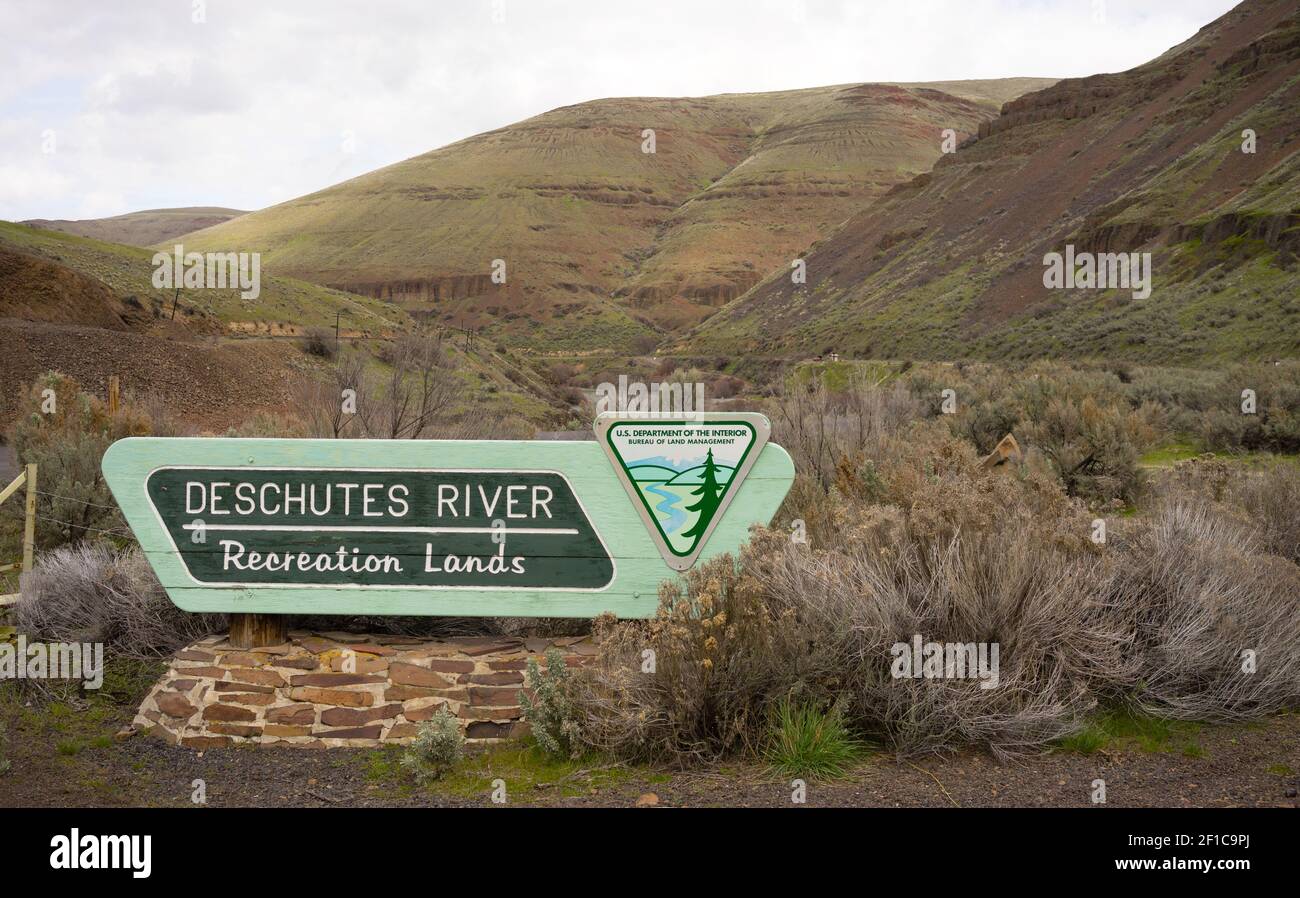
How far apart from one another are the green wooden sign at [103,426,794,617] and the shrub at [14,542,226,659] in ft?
2.47

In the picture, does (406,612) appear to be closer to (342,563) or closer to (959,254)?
(342,563)

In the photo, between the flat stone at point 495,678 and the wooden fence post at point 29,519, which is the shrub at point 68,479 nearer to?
the wooden fence post at point 29,519

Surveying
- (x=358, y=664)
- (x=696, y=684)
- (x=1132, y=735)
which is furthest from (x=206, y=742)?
(x=1132, y=735)

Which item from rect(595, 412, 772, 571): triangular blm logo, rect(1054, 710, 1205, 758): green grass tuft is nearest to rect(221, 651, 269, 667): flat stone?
rect(595, 412, 772, 571): triangular blm logo

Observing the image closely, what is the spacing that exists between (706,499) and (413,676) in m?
1.74

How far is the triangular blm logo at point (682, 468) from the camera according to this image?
522 cm

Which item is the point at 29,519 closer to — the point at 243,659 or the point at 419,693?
the point at 243,659

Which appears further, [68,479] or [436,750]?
[68,479]

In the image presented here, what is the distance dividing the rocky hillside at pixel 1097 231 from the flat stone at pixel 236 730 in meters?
26.8

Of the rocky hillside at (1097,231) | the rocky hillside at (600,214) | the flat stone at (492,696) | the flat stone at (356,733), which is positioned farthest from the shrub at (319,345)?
the rocky hillside at (600,214)

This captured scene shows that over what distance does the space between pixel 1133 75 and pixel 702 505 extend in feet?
256

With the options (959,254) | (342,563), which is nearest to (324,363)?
(342,563)

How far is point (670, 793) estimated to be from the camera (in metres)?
4.24

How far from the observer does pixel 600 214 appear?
124562mm
